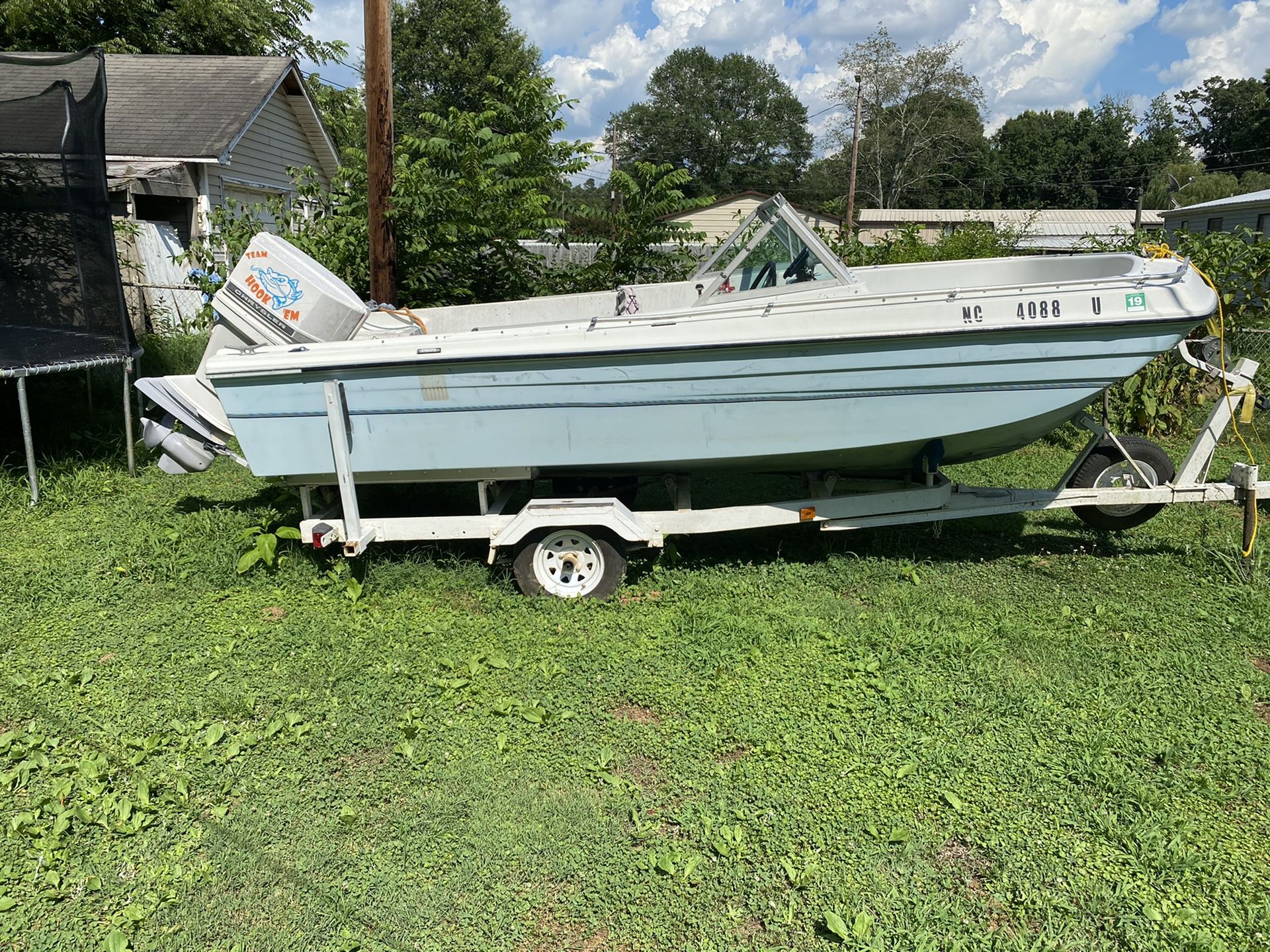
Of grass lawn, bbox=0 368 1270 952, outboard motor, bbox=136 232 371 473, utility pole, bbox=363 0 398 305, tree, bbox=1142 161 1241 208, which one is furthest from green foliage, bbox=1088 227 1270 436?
tree, bbox=1142 161 1241 208

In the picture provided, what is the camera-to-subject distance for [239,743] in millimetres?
3365

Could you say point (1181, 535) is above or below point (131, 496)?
below

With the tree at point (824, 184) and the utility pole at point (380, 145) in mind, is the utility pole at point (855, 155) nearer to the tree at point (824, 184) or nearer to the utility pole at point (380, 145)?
the tree at point (824, 184)

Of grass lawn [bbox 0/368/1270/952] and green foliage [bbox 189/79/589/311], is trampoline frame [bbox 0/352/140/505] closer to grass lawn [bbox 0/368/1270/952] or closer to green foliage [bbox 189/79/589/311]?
grass lawn [bbox 0/368/1270/952]

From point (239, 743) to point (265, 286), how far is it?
2.62m

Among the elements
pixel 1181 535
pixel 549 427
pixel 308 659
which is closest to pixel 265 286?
pixel 549 427

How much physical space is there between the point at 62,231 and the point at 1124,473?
7.90m

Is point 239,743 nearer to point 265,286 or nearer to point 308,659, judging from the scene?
point 308,659

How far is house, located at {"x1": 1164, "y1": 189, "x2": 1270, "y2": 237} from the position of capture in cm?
2542

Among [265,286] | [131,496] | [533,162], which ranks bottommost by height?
[131,496]

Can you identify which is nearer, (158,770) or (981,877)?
(981,877)

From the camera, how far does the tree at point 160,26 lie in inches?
711

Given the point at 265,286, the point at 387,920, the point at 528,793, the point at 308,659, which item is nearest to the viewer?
the point at 387,920

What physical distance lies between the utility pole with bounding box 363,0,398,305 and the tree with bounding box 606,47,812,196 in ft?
200
